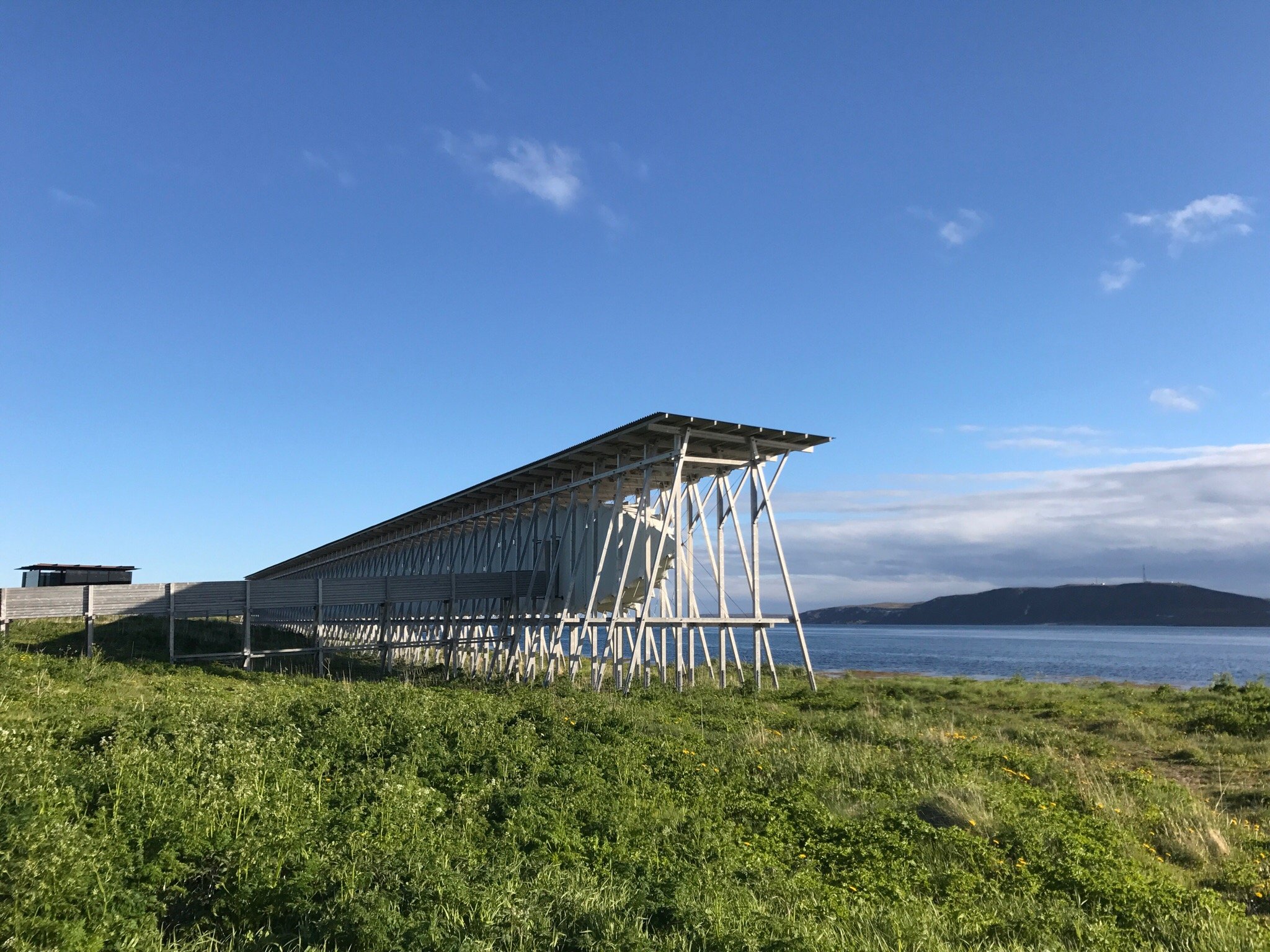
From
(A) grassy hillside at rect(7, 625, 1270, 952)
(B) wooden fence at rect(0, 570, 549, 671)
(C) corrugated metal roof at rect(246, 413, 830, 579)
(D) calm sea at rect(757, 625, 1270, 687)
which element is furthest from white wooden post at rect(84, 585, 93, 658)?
(D) calm sea at rect(757, 625, 1270, 687)

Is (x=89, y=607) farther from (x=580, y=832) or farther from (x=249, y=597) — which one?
(x=580, y=832)

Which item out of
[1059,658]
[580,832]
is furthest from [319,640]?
[1059,658]

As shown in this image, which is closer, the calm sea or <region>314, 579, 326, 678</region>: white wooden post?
<region>314, 579, 326, 678</region>: white wooden post

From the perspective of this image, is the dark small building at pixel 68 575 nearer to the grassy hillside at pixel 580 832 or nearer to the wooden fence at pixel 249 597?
the wooden fence at pixel 249 597

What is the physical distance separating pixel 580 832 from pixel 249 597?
23752 mm

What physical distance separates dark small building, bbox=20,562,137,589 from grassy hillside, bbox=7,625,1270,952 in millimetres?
31665

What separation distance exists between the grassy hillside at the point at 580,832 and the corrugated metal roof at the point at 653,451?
10829 millimetres

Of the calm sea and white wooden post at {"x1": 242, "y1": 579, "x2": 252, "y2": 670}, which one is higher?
white wooden post at {"x1": 242, "y1": 579, "x2": 252, "y2": 670}

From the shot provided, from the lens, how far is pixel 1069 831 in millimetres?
10305

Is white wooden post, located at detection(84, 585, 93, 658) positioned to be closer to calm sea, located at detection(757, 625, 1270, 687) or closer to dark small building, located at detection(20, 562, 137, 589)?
dark small building, located at detection(20, 562, 137, 589)

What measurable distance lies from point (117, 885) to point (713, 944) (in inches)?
179

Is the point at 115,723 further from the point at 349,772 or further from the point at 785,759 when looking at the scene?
the point at 785,759

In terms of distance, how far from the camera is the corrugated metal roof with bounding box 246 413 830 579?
25.8m

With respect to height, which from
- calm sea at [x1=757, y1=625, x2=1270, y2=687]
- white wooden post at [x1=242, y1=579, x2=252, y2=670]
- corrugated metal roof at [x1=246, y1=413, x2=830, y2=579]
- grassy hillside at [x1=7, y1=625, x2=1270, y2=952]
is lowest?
calm sea at [x1=757, y1=625, x2=1270, y2=687]
